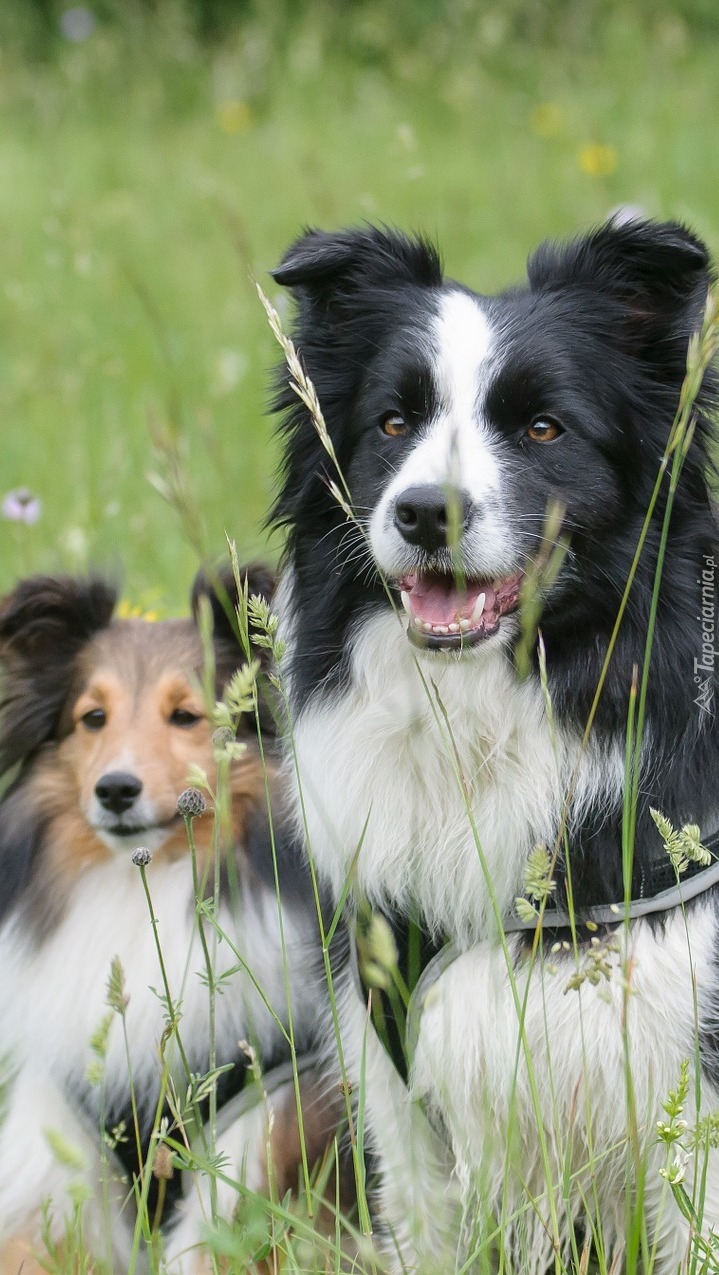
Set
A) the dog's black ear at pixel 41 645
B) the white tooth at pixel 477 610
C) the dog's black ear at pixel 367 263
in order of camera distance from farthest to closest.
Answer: the dog's black ear at pixel 41 645, the dog's black ear at pixel 367 263, the white tooth at pixel 477 610

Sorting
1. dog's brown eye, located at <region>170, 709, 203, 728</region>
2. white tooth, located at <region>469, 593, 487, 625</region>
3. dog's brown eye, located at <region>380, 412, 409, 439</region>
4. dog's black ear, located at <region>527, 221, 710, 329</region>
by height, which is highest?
dog's black ear, located at <region>527, 221, 710, 329</region>

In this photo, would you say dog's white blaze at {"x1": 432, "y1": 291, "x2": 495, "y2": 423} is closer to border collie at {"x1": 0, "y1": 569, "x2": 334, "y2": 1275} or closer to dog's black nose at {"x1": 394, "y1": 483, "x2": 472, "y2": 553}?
dog's black nose at {"x1": 394, "y1": 483, "x2": 472, "y2": 553}

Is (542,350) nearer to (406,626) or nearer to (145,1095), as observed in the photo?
(406,626)

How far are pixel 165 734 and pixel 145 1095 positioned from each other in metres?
0.81

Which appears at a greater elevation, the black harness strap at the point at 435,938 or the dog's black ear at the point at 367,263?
the dog's black ear at the point at 367,263

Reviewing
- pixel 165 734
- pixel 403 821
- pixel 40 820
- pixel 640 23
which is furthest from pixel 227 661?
pixel 640 23

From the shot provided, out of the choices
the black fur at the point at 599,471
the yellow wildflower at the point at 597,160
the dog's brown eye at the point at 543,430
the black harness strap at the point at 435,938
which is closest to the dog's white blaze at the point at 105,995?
the black harness strap at the point at 435,938

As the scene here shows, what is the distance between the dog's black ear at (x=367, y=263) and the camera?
2766 mm

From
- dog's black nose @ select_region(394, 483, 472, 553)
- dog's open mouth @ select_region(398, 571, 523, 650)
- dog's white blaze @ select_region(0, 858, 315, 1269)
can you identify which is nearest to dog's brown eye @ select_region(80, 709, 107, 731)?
dog's white blaze @ select_region(0, 858, 315, 1269)

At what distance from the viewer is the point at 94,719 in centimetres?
323

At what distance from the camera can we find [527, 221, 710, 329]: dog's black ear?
2537mm

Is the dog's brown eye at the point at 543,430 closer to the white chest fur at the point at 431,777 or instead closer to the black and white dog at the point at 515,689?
the black and white dog at the point at 515,689

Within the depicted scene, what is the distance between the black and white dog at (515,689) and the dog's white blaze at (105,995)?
1.53ft

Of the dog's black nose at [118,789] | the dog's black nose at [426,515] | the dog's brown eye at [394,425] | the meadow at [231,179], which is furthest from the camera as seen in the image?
the meadow at [231,179]
